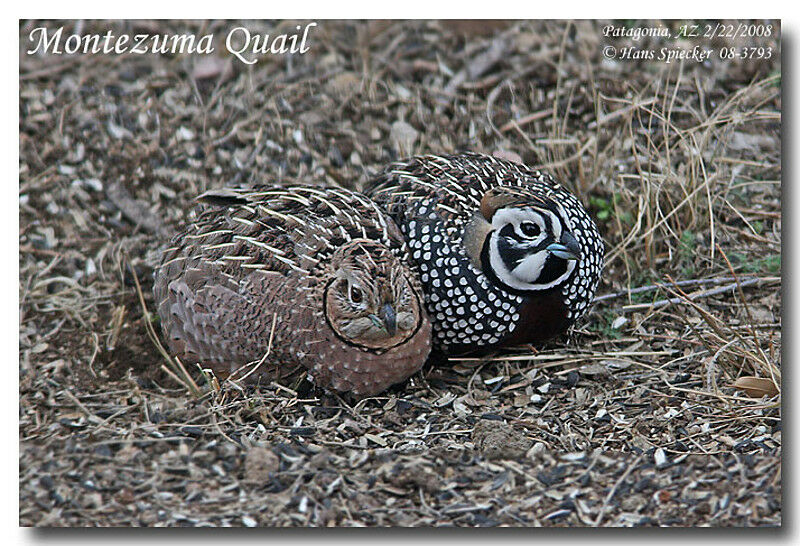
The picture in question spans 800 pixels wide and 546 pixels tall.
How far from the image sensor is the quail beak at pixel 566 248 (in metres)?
3.41

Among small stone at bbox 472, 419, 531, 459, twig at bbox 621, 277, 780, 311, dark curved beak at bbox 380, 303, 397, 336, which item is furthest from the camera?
twig at bbox 621, 277, 780, 311

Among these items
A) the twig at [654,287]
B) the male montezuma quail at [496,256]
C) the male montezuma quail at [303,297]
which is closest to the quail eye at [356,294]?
the male montezuma quail at [303,297]

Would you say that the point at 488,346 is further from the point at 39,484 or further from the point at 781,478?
the point at 39,484

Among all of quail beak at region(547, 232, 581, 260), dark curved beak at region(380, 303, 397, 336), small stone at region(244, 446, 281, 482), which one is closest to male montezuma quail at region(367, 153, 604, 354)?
quail beak at region(547, 232, 581, 260)

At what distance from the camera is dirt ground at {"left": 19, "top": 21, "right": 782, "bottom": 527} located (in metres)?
3.29

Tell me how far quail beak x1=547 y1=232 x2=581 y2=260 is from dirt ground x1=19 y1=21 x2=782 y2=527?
38 cm

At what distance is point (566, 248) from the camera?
3.41 meters

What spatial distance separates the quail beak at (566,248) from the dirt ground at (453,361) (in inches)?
14.9

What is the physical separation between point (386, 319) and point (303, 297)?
26cm

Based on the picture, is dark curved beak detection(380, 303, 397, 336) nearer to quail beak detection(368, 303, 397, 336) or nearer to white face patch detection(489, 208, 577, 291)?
quail beak detection(368, 303, 397, 336)

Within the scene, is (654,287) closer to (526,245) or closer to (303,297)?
(526,245)

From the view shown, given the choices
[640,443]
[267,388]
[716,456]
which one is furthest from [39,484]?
[716,456]

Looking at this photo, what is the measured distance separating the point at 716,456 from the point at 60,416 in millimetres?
2005

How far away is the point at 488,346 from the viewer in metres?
3.55
